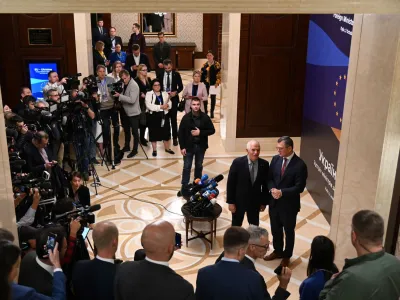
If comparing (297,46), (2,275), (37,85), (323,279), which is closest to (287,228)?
(323,279)

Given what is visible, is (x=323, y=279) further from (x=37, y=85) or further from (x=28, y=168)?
(x=37, y=85)

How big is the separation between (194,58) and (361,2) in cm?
1294

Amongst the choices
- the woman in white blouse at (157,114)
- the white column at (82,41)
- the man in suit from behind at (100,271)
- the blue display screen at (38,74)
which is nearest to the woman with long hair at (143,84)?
the woman in white blouse at (157,114)

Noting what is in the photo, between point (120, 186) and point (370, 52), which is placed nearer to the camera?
point (370, 52)

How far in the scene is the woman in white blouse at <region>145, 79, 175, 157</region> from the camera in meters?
8.66

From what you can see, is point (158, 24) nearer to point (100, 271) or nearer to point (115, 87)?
point (115, 87)

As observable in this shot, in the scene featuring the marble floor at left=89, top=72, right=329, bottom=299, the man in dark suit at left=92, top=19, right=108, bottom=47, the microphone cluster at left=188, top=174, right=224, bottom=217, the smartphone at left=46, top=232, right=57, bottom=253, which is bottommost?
the marble floor at left=89, top=72, right=329, bottom=299

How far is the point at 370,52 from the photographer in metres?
4.09

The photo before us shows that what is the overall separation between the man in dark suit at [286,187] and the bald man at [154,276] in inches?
106

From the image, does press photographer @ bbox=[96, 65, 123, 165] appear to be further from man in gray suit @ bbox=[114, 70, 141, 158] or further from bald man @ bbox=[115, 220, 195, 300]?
bald man @ bbox=[115, 220, 195, 300]

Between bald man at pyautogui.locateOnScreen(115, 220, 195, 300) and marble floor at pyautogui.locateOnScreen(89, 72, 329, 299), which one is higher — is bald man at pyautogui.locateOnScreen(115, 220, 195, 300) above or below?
above

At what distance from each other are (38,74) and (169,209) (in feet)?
14.0

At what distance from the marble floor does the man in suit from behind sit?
238 centimetres

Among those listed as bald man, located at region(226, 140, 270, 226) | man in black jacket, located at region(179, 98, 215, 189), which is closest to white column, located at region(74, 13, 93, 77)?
man in black jacket, located at region(179, 98, 215, 189)
